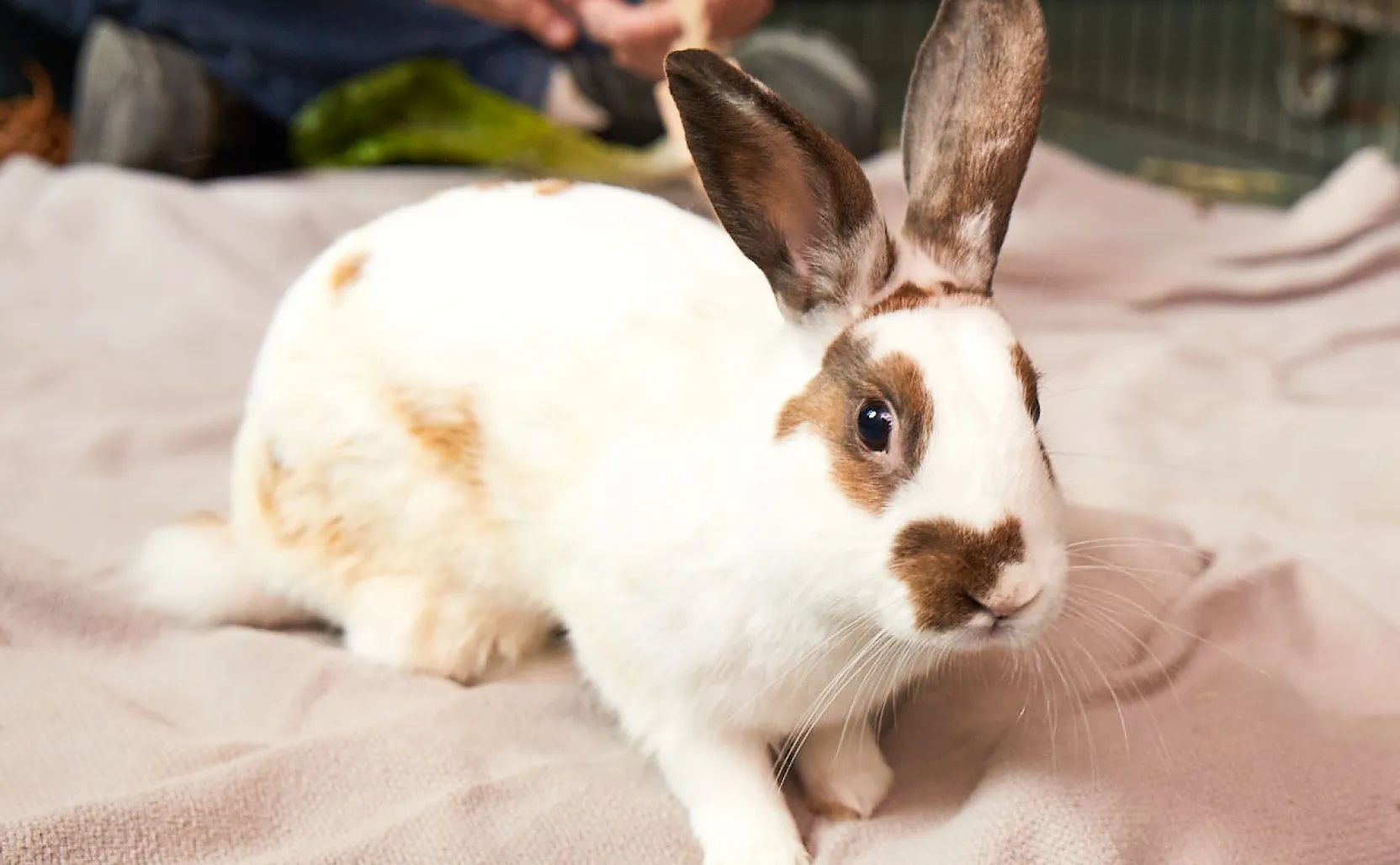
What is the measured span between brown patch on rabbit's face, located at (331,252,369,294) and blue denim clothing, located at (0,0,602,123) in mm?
1562

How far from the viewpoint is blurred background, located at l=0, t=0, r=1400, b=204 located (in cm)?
322

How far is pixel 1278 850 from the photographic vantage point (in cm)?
88

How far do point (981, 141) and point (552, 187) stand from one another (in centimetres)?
43

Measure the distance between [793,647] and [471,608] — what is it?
1.24 ft

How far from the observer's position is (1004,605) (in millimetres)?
784

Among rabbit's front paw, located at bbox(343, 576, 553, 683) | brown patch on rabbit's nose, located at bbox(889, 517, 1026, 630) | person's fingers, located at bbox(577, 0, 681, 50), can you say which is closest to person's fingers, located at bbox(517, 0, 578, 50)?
person's fingers, located at bbox(577, 0, 681, 50)

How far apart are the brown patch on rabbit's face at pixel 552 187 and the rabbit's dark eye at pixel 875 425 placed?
0.45 m

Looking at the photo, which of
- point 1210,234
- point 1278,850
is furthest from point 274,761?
point 1210,234

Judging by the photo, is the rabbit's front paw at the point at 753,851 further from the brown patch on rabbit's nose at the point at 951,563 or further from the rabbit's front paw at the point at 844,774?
the brown patch on rabbit's nose at the point at 951,563

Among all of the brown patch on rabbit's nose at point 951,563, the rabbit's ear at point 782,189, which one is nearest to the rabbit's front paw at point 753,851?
the brown patch on rabbit's nose at point 951,563

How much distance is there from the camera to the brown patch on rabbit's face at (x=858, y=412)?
0.81 meters

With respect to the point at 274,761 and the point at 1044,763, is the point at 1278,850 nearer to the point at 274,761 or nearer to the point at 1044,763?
the point at 1044,763

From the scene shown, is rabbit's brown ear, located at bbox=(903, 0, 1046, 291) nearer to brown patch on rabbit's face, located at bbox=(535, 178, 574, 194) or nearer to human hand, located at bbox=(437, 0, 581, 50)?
brown patch on rabbit's face, located at bbox=(535, 178, 574, 194)

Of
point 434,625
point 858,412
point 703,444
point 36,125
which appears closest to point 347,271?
point 434,625
